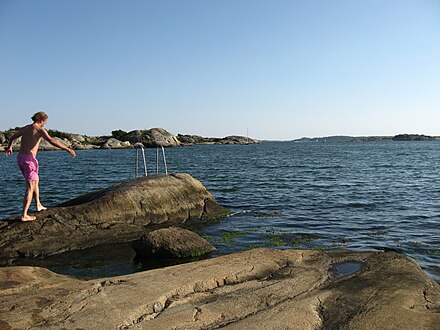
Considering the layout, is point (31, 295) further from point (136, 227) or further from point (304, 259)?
point (136, 227)

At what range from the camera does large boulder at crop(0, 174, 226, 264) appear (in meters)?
9.20

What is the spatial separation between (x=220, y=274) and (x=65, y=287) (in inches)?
87.1

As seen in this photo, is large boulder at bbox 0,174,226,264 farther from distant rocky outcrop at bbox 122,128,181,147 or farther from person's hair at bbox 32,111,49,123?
distant rocky outcrop at bbox 122,128,181,147

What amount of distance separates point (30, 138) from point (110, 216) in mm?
3178

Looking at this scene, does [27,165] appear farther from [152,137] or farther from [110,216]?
[152,137]

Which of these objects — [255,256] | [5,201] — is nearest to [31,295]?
[255,256]

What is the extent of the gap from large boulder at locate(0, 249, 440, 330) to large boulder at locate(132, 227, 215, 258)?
2.47 meters

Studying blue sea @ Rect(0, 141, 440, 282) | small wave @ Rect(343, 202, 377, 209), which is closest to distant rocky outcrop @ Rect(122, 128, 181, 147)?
blue sea @ Rect(0, 141, 440, 282)

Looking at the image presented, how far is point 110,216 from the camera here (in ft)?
35.7

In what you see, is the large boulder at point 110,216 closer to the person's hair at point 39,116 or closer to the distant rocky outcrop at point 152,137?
the person's hair at point 39,116

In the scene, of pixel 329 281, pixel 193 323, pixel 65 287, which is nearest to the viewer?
pixel 193 323

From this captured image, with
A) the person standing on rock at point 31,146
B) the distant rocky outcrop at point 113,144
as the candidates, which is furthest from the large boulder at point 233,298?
the distant rocky outcrop at point 113,144

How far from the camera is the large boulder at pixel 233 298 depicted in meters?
4.48

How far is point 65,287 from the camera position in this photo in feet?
18.0
